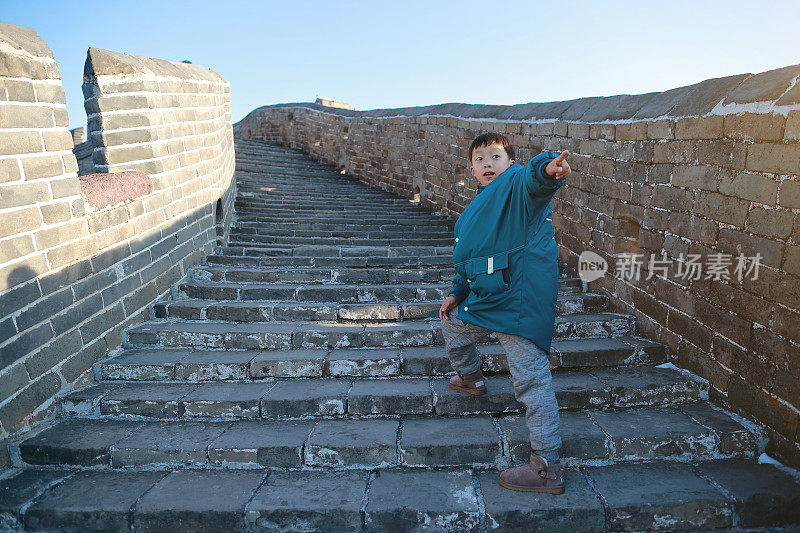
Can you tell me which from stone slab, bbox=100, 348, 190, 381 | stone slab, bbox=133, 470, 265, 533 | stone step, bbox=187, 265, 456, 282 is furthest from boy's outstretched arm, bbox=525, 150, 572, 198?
stone slab, bbox=100, 348, 190, 381

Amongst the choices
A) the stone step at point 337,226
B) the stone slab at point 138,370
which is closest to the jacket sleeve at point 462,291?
the stone slab at point 138,370

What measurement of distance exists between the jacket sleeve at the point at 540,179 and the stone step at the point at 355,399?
1592mm

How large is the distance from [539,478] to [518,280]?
42.5 inches

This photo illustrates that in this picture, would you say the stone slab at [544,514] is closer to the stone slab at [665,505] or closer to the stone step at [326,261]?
the stone slab at [665,505]

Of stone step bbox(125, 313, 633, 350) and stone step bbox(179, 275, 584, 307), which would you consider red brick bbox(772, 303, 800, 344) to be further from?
stone step bbox(179, 275, 584, 307)

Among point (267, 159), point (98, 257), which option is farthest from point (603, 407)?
point (267, 159)

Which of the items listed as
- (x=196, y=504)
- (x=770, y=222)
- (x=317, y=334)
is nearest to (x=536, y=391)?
(x=770, y=222)

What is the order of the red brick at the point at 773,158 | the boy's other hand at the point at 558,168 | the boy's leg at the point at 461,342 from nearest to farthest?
the boy's other hand at the point at 558,168 → the red brick at the point at 773,158 → the boy's leg at the point at 461,342

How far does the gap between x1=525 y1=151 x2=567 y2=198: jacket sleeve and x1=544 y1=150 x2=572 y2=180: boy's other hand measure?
22 mm

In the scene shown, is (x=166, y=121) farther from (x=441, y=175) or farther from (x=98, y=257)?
(x=441, y=175)

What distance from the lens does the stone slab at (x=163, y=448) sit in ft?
9.56

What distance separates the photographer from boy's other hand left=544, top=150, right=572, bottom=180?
203 cm

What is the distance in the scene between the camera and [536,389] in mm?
2482

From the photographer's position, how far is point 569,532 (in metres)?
2.50
